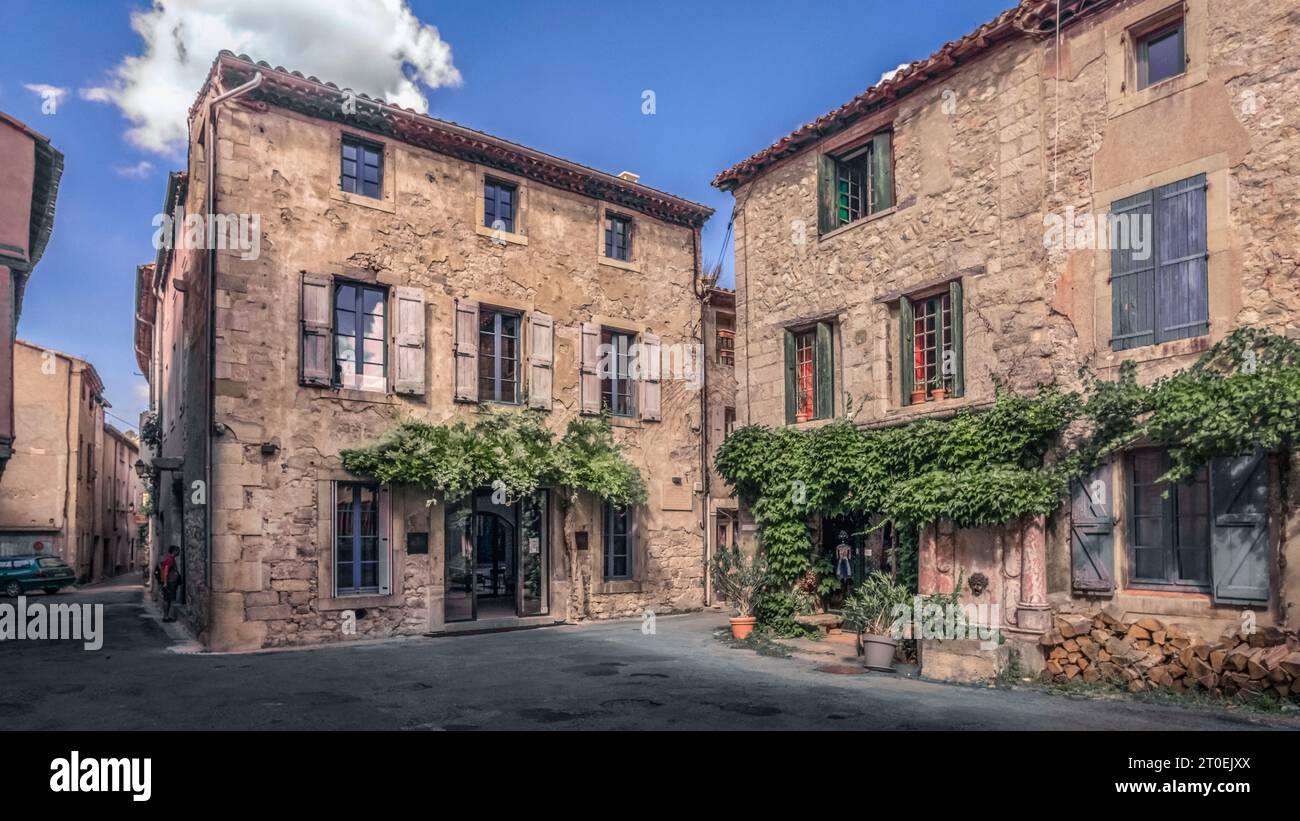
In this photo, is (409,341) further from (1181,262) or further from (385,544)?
(1181,262)

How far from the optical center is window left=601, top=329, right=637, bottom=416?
57.4ft

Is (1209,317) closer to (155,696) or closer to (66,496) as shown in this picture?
(155,696)

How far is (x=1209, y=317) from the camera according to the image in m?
8.95

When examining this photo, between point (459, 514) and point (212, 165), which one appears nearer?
point (212, 165)

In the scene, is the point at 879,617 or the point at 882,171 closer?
the point at 879,617

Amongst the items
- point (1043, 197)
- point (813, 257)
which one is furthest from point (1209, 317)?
point (813, 257)

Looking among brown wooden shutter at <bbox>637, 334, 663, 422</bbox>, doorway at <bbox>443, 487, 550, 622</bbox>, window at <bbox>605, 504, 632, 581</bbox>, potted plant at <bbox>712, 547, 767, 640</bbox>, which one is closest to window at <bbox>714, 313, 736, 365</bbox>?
brown wooden shutter at <bbox>637, 334, 663, 422</bbox>

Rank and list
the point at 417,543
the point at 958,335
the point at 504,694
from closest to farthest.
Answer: the point at 504,694, the point at 958,335, the point at 417,543

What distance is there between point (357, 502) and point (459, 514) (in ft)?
7.35

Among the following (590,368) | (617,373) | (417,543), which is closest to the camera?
(417,543)

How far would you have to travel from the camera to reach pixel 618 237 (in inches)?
714

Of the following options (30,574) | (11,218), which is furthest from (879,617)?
(30,574)

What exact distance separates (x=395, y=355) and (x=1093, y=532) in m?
10.7

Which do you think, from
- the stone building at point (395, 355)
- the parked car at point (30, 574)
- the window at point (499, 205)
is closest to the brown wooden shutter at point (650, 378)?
the stone building at point (395, 355)
